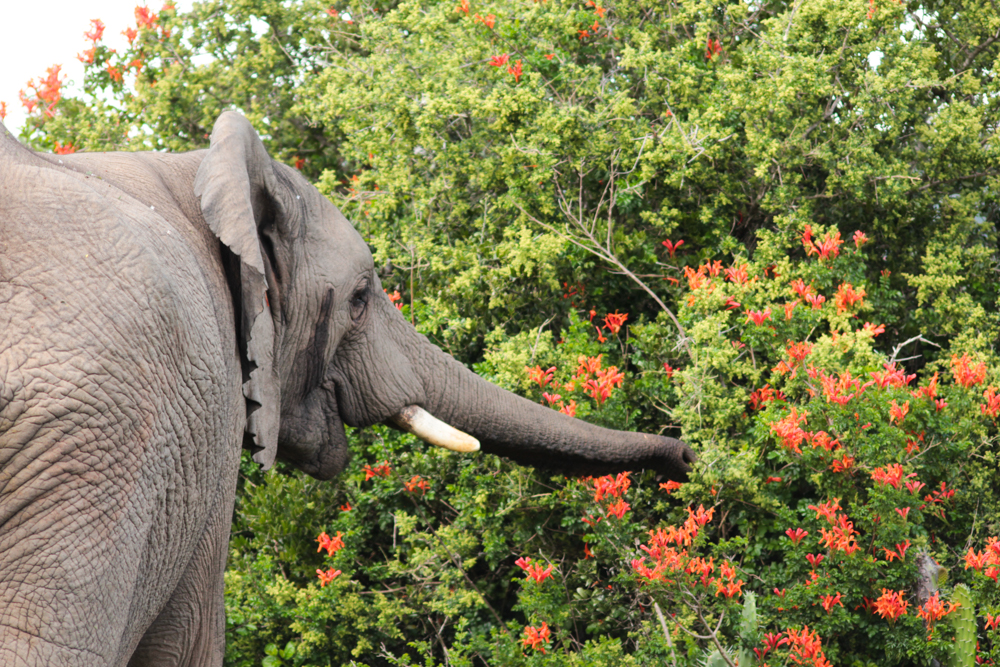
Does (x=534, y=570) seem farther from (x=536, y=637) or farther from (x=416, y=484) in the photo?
(x=416, y=484)

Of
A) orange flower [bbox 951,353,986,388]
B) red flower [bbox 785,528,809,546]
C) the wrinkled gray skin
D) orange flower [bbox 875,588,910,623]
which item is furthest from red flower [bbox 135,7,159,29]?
orange flower [bbox 875,588,910,623]

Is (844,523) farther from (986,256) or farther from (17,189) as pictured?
(17,189)

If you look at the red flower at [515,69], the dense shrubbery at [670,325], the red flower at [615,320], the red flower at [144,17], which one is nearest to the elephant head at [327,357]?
the dense shrubbery at [670,325]

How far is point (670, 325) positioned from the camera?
4.74 meters

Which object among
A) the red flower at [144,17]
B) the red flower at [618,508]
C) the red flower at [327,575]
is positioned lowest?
the red flower at [327,575]

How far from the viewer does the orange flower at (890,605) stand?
12.2 feet

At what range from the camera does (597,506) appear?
4.03 m

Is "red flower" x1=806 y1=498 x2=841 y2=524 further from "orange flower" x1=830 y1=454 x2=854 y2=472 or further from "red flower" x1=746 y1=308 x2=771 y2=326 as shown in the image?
"red flower" x1=746 y1=308 x2=771 y2=326

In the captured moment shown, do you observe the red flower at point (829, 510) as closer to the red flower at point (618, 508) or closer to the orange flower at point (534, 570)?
the red flower at point (618, 508)

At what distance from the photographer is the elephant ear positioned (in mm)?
2588

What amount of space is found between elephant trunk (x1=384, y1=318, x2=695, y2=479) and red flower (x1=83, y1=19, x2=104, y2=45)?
13.3 ft

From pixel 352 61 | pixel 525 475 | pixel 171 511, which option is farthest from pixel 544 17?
pixel 171 511

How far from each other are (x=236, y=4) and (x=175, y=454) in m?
4.62

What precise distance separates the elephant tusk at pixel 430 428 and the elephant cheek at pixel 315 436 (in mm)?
201
